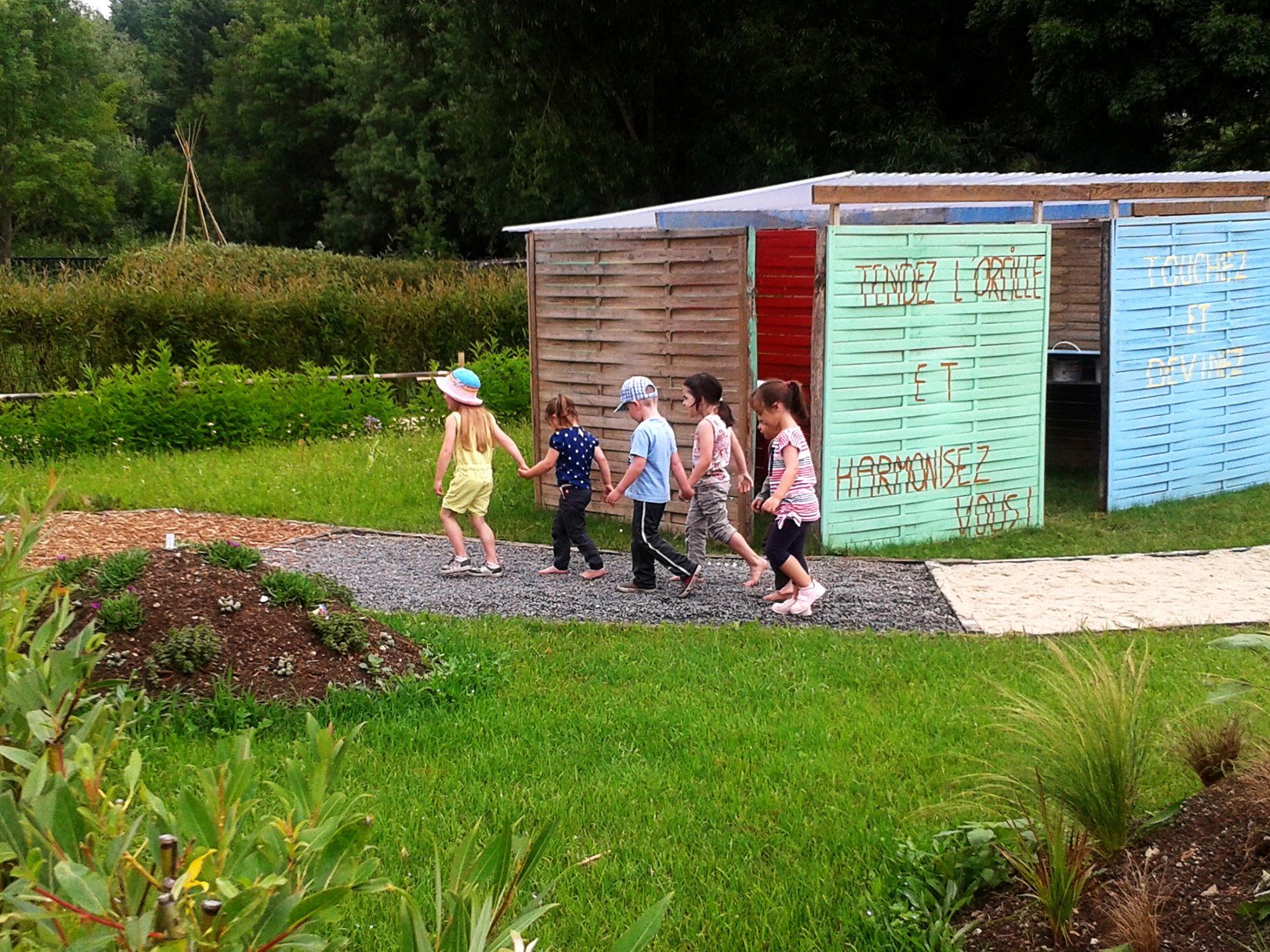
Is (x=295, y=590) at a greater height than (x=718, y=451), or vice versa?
(x=718, y=451)

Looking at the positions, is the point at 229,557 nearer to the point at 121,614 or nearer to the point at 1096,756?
the point at 121,614

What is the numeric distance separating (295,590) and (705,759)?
2530 mm

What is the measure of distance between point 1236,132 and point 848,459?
15.4m

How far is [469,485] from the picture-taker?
32.0 feet

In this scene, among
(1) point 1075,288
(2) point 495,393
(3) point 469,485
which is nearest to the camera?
(3) point 469,485

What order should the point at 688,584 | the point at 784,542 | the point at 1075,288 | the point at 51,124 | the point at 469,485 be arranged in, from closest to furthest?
1. the point at 784,542
2. the point at 688,584
3. the point at 469,485
4. the point at 1075,288
5. the point at 51,124

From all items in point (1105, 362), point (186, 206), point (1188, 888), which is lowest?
point (1188, 888)

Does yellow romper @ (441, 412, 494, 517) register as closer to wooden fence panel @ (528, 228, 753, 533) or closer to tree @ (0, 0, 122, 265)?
wooden fence panel @ (528, 228, 753, 533)

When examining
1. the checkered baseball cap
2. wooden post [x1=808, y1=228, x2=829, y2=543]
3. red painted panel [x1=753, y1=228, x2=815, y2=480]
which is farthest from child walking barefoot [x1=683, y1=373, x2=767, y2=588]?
red painted panel [x1=753, y1=228, x2=815, y2=480]

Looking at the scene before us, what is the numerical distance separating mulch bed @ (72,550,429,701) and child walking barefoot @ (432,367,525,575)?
2.53 metres

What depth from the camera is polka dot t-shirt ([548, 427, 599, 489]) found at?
9594 mm

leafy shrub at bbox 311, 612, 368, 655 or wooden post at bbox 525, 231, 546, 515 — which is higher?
wooden post at bbox 525, 231, 546, 515

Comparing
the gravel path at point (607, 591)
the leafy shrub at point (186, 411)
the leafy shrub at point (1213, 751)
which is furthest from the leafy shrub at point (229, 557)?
the leafy shrub at point (186, 411)

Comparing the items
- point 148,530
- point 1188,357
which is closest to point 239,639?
point 148,530
